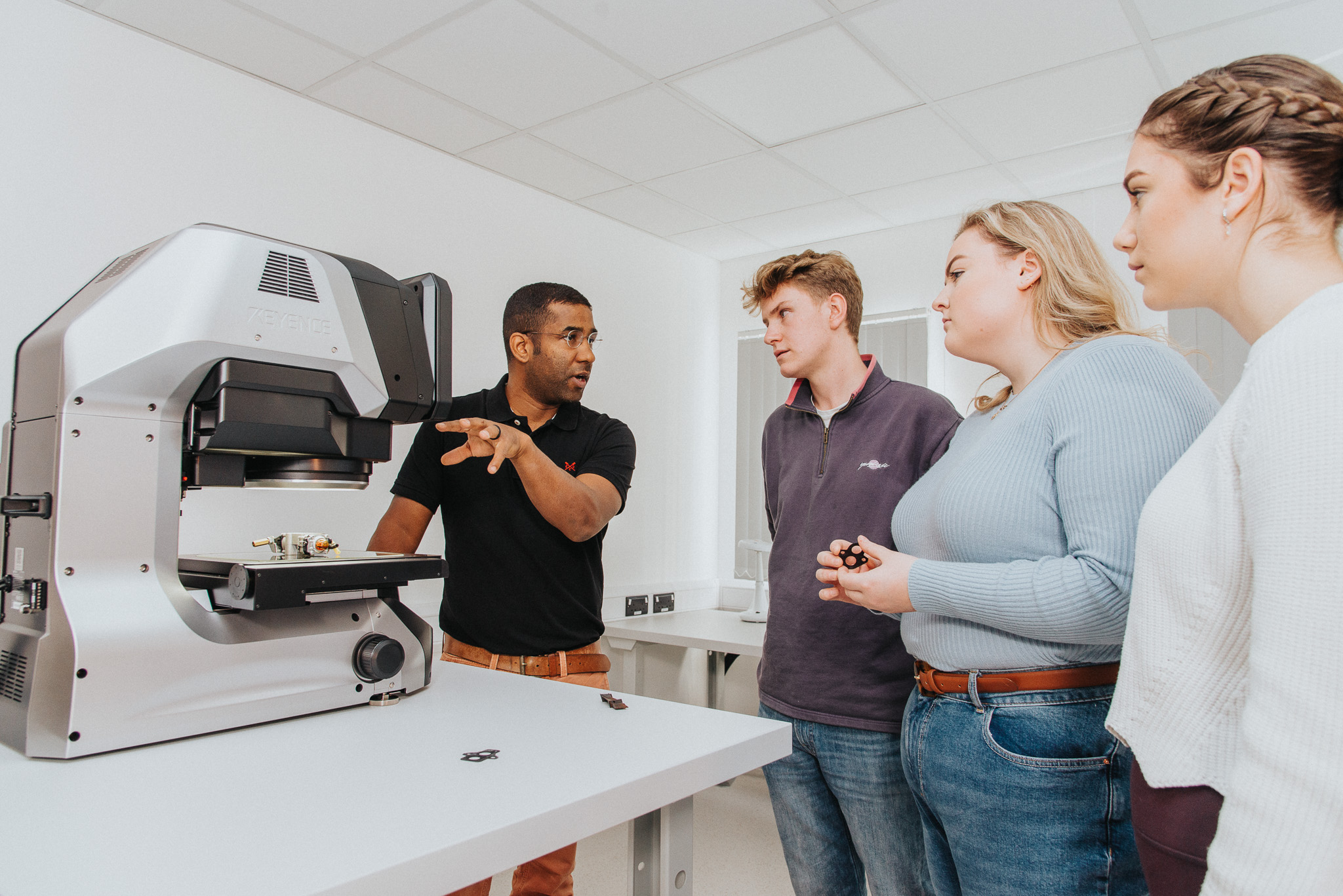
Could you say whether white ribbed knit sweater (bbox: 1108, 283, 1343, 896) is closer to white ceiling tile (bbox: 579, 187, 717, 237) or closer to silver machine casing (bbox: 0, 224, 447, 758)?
silver machine casing (bbox: 0, 224, 447, 758)

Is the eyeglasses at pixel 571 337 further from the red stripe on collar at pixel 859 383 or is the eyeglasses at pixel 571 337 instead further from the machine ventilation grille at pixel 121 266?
the machine ventilation grille at pixel 121 266

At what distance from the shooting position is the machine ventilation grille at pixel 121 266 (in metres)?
0.96

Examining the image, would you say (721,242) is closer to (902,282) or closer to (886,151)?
(902,282)

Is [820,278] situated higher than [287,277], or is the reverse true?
[820,278]

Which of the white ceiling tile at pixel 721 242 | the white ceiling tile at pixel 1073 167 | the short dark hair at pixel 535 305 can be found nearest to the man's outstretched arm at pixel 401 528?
the short dark hair at pixel 535 305

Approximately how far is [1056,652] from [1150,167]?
0.54 meters

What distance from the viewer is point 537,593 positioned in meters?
1.73

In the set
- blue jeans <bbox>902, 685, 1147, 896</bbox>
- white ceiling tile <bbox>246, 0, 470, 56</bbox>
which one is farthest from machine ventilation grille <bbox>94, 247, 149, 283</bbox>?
white ceiling tile <bbox>246, 0, 470, 56</bbox>

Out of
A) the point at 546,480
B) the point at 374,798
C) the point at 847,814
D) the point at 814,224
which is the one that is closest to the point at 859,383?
the point at 546,480

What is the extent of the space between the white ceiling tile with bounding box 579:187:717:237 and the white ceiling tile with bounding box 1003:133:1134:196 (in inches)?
50.6

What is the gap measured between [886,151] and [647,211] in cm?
105

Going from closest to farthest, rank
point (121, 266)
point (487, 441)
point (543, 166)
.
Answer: point (121, 266) < point (487, 441) < point (543, 166)

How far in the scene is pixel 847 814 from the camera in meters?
1.30

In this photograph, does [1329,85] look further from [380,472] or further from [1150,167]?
[380,472]
